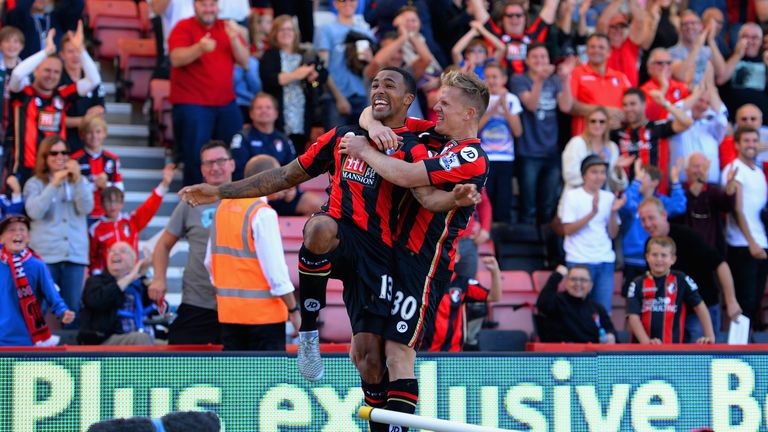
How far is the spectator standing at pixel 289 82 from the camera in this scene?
46.0 feet

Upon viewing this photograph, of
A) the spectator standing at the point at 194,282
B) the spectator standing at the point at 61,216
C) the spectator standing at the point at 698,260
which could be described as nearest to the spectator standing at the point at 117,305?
the spectator standing at the point at 194,282

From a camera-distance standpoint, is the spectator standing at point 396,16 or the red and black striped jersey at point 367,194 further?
the spectator standing at point 396,16

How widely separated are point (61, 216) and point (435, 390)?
4496 millimetres

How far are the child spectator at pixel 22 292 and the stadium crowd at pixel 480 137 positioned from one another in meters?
0.02

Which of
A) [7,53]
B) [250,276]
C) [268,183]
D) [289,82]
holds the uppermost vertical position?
[7,53]

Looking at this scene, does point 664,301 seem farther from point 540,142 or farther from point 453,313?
point 540,142

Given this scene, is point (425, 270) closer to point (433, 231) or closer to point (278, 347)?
point (433, 231)

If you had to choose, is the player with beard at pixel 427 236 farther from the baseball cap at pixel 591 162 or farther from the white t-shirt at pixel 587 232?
the baseball cap at pixel 591 162

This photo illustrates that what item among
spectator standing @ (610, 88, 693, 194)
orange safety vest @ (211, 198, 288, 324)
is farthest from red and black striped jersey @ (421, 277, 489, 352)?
spectator standing @ (610, 88, 693, 194)

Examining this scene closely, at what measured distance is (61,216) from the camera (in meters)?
12.0

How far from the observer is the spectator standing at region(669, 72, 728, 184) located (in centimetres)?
1485

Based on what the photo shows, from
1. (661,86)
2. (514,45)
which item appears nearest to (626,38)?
(661,86)

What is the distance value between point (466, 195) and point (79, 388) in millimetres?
3720

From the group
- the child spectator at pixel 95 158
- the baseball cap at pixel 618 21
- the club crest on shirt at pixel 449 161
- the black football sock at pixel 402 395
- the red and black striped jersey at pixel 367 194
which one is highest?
the baseball cap at pixel 618 21
